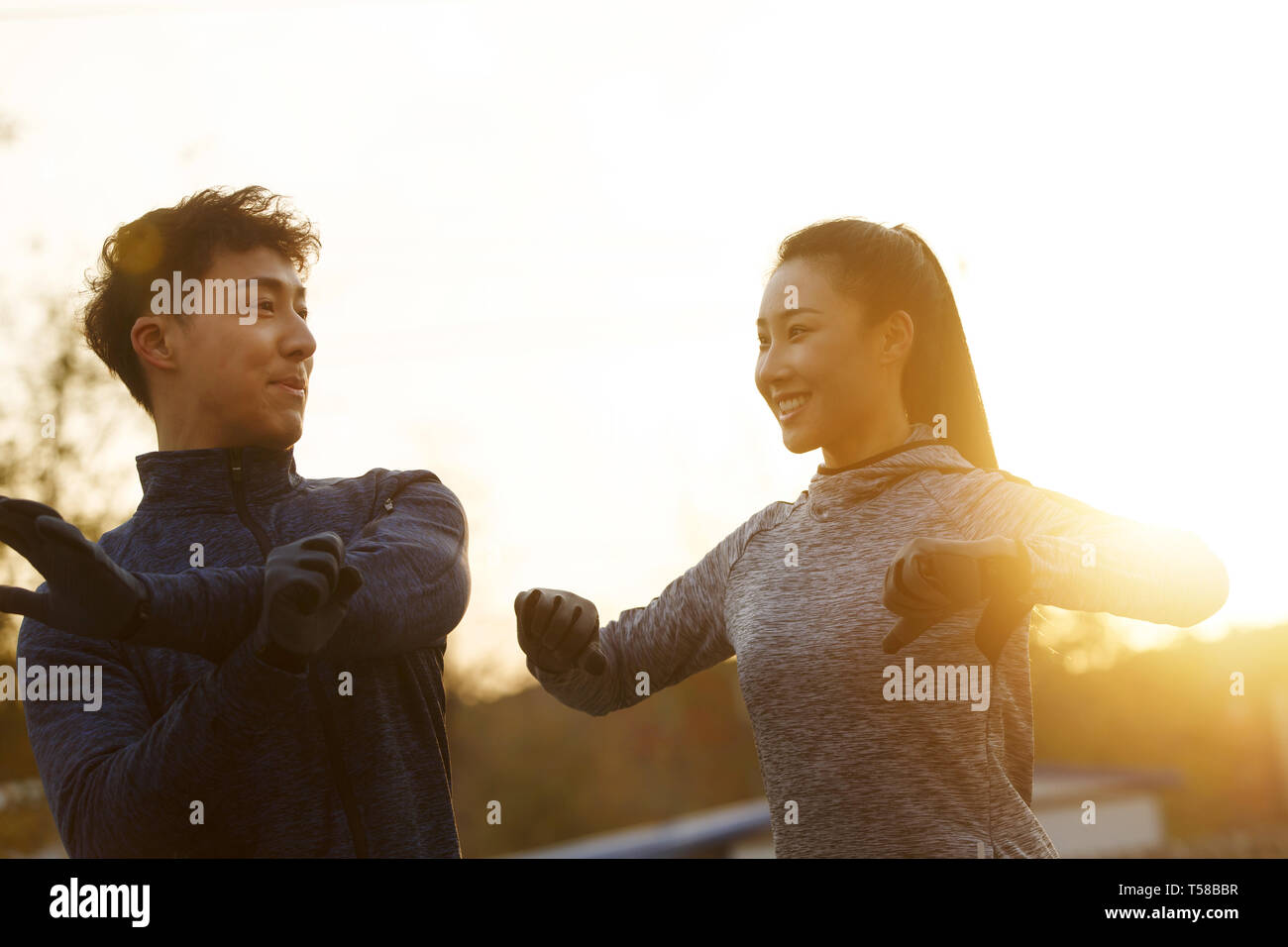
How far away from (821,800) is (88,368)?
27.5 ft

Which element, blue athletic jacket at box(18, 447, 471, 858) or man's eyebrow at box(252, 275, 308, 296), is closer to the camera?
blue athletic jacket at box(18, 447, 471, 858)

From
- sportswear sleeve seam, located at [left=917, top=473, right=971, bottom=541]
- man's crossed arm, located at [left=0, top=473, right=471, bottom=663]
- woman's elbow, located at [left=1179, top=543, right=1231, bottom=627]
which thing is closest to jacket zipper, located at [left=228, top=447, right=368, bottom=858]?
man's crossed arm, located at [left=0, top=473, right=471, bottom=663]

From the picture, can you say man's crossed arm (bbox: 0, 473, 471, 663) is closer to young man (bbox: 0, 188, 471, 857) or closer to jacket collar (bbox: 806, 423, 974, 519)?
young man (bbox: 0, 188, 471, 857)

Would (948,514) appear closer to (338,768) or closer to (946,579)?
(946,579)

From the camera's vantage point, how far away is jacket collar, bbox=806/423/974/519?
2.19m

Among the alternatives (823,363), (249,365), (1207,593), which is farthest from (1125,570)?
(249,365)

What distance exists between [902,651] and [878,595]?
0.10 m

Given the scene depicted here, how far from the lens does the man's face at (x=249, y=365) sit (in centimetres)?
209

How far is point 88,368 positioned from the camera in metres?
9.20

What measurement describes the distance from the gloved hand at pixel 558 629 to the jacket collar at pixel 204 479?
0.46 meters

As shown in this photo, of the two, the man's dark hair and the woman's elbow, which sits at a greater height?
the man's dark hair

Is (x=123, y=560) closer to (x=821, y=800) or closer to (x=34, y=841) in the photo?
(x=821, y=800)

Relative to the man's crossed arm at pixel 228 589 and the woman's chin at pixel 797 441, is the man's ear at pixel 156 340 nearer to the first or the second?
the man's crossed arm at pixel 228 589
